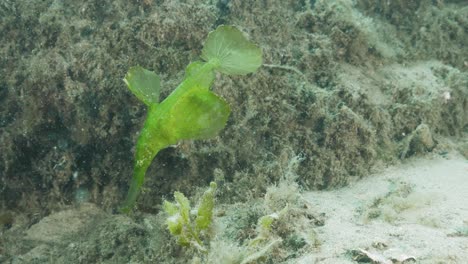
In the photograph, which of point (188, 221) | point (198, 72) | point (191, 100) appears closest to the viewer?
point (188, 221)

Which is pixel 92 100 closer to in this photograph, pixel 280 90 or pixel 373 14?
pixel 280 90

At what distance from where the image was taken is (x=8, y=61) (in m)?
3.13

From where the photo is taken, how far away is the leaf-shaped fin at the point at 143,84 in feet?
8.87

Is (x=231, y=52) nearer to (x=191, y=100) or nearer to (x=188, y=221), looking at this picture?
(x=191, y=100)

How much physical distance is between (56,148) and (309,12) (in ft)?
8.39

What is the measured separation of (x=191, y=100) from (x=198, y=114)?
0.11 meters

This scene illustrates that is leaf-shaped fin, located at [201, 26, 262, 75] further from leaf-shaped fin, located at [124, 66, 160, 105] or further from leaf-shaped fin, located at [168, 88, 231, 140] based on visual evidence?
leaf-shaped fin, located at [124, 66, 160, 105]

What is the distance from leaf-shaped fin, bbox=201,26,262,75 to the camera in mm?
2754

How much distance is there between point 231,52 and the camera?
278 cm

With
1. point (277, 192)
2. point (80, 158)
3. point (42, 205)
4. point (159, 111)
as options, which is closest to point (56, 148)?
point (80, 158)

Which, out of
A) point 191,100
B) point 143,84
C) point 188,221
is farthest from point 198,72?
point 188,221

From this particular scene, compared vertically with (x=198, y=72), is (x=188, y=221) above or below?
below

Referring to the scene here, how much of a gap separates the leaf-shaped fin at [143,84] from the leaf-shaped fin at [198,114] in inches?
9.6

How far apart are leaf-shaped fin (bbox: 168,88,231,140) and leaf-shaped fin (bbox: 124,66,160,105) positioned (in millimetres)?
243
